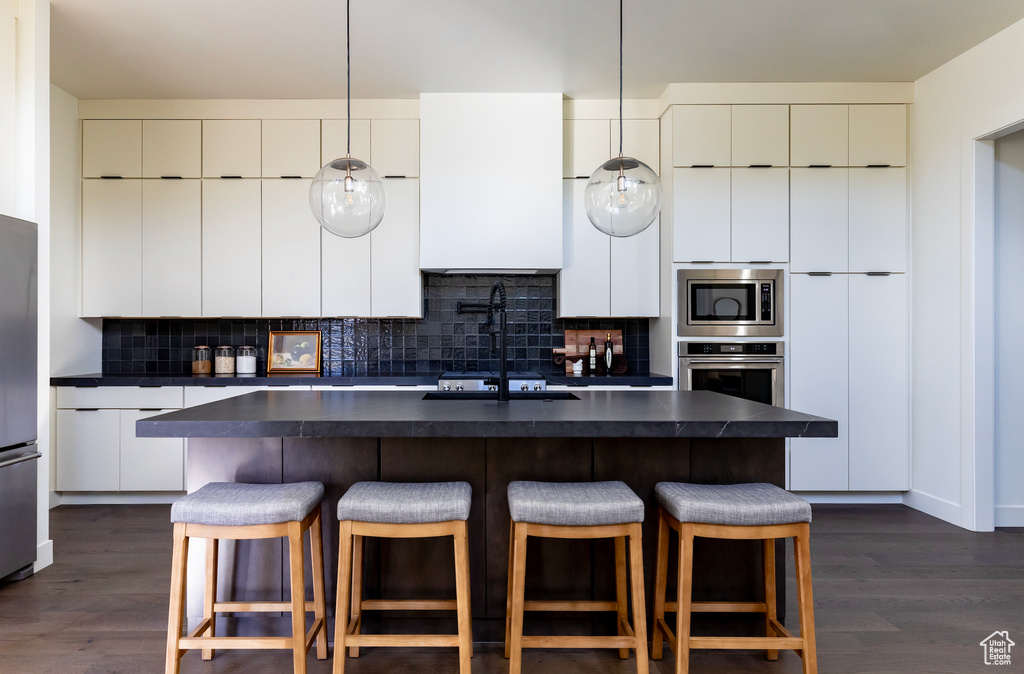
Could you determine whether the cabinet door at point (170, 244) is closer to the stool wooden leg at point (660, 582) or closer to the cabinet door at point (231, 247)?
the cabinet door at point (231, 247)

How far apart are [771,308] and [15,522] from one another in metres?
4.24

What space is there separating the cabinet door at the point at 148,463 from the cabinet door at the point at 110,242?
2.67ft

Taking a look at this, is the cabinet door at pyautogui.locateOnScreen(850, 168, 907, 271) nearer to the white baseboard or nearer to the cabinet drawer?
the white baseboard

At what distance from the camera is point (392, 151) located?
4180 millimetres

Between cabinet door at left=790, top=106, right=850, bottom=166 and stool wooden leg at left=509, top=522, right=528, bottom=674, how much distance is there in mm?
3318

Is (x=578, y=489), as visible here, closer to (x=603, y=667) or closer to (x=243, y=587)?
(x=603, y=667)

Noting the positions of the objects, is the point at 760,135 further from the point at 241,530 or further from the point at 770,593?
the point at 241,530

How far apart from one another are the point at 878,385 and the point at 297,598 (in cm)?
376

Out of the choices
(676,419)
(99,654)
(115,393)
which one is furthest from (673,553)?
(115,393)

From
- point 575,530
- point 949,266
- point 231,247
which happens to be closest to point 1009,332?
point 949,266

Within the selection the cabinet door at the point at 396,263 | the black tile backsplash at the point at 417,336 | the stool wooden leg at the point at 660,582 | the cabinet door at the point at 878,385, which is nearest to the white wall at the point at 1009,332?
the cabinet door at the point at 878,385

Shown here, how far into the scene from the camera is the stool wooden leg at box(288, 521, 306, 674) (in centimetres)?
177

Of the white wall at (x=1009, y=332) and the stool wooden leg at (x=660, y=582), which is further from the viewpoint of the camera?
the white wall at (x=1009, y=332)

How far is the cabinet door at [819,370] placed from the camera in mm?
3910
